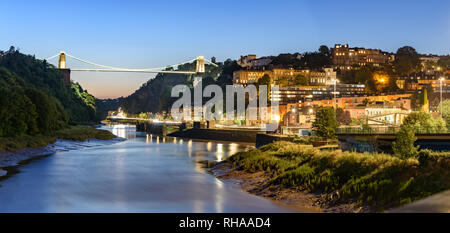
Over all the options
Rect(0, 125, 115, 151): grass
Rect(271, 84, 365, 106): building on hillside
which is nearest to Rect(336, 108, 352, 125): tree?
Rect(0, 125, 115, 151): grass

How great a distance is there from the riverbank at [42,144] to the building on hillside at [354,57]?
124m

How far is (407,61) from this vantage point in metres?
158

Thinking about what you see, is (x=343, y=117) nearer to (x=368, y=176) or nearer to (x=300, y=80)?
(x=368, y=176)

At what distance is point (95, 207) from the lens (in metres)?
16.8

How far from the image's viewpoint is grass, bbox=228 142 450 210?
12422mm

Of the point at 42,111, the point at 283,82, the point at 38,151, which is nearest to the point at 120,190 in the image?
the point at 38,151

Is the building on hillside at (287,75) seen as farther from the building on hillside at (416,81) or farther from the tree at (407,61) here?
the tree at (407,61)

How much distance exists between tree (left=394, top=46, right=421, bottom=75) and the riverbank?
403 ft

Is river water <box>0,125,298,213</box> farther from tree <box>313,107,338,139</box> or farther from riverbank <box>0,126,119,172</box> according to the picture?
tree <box>313,107,338,139</box>

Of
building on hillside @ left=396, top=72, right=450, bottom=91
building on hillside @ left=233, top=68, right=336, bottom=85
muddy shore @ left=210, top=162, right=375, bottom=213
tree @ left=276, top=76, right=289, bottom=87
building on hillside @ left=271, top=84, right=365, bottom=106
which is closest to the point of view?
muddy shore @ left=210, top=162, right=375, bottom=213

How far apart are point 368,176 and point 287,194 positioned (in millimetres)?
3258

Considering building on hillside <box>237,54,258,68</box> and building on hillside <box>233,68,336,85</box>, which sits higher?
building on hillside <box>237,54,258,68</box>

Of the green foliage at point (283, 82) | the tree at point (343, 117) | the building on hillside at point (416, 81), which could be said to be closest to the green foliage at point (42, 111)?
the tree at point (343, 117)

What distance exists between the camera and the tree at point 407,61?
15300cm
